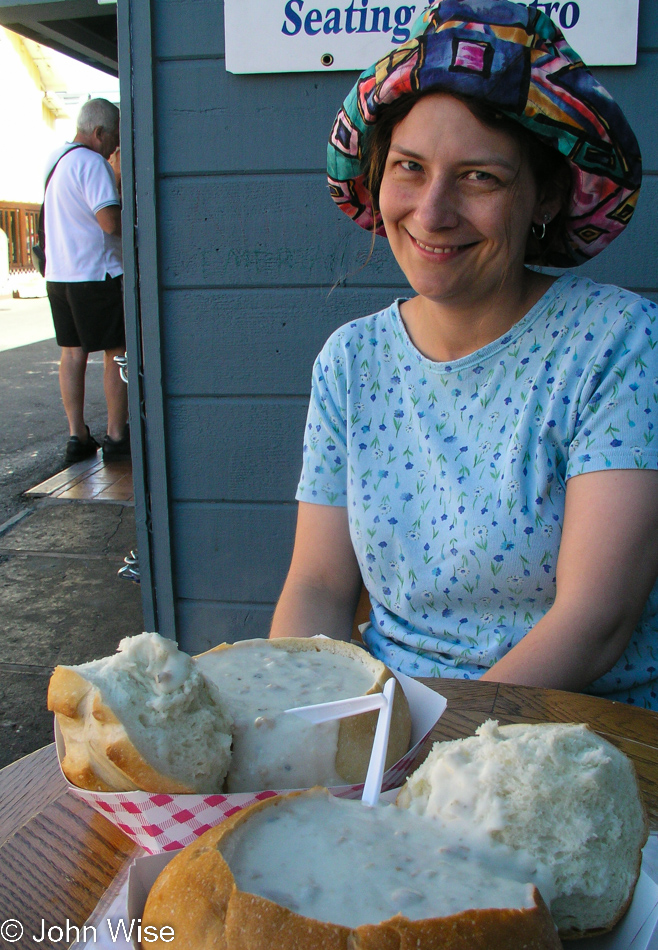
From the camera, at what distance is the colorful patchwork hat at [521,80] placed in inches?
48.1

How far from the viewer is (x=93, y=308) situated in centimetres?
545

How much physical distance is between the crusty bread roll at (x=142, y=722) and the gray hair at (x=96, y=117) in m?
5.03

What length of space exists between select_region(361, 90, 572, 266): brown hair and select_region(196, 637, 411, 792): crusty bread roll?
0.90 metres

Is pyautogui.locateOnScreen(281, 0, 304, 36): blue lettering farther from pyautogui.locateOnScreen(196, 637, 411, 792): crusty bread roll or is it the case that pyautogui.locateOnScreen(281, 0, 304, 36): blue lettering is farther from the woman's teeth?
pyautogui.locateOnScreen(196, 637, 411, 792): crusty bread roll

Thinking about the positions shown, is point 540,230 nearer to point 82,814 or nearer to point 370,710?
point 370,710

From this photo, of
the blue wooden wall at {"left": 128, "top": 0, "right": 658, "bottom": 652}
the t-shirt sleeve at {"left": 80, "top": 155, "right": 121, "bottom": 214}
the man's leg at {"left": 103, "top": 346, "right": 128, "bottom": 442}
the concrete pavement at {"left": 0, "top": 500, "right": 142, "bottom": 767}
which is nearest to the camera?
the blue wooden wall at {"left": 128, "top": 0, "right": 658, "bottom": 652}

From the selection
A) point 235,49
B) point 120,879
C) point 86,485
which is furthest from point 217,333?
point 86,485

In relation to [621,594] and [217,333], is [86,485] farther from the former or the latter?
[621,594]

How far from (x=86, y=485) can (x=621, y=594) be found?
16.2 feet

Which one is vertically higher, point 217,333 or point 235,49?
point 235,49

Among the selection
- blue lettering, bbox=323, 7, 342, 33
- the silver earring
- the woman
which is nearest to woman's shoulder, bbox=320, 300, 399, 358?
the woman

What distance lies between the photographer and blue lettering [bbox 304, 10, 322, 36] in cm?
226

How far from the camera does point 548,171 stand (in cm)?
143

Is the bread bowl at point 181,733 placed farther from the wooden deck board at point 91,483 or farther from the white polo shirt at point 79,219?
the white polo shirt at point 79,219
